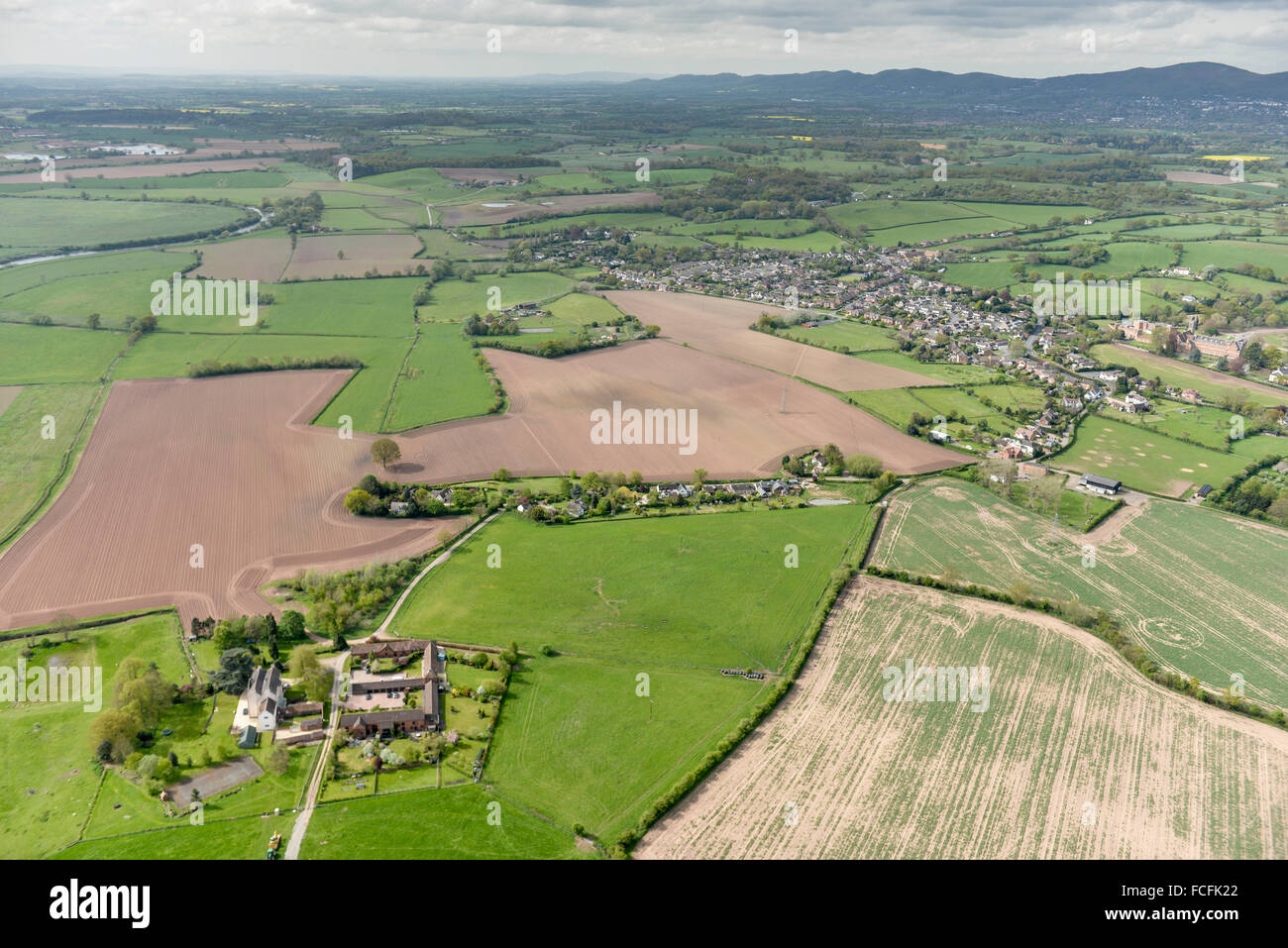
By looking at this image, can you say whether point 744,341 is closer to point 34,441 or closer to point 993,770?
point 993,770

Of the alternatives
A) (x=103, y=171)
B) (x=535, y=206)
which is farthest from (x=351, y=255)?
(x=103, y=171)

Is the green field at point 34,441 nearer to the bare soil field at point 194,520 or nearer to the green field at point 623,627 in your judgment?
the bare soil field at point 194,520

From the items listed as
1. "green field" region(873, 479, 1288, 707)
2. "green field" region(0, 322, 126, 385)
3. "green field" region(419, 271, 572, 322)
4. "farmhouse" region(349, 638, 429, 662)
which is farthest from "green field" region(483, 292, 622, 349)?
"farmhouse" region(349, 638, 429, 662)

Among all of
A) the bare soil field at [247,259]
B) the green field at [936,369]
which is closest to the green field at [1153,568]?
the green field at [936,369]

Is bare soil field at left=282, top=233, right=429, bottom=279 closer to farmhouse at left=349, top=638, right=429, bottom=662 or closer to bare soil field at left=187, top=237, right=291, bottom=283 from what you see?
bare soil field at left=187, top=237, right=291, bottom=283

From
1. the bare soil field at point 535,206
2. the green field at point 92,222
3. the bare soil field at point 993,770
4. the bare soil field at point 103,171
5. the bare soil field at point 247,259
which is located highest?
the bare soil field at point 103,171

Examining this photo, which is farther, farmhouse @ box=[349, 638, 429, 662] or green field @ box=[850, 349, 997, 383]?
green field @ box=[850, 349, 997, 383]
